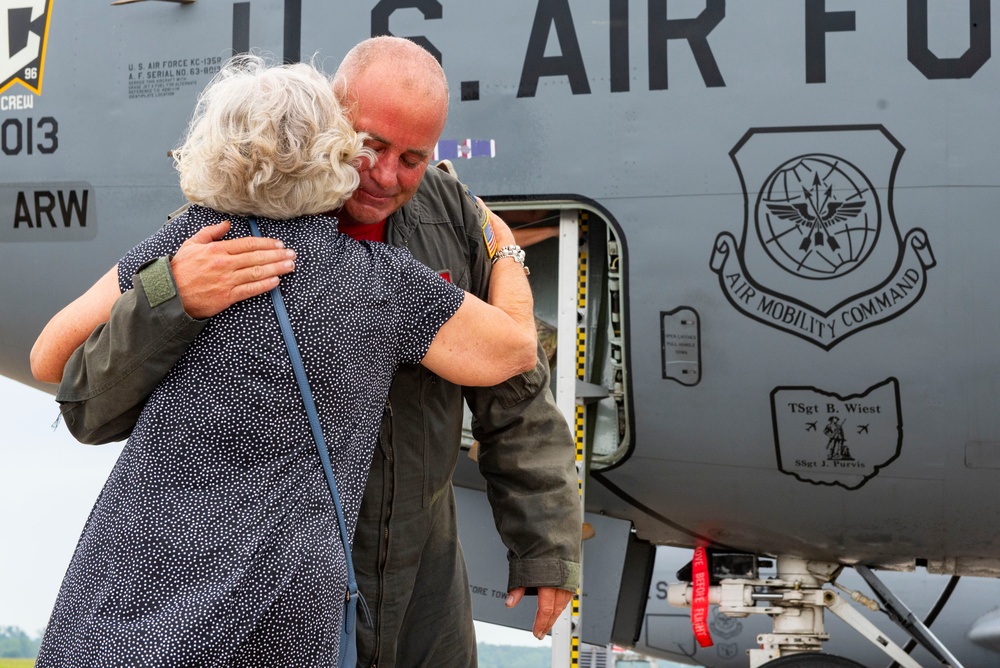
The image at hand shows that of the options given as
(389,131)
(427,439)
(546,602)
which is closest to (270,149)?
(389,131)

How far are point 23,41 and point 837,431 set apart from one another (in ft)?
11.5

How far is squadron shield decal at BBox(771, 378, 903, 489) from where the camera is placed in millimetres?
3945

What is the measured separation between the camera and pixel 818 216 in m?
3.88

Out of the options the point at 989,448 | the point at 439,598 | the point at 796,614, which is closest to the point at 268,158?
the point at 439,598

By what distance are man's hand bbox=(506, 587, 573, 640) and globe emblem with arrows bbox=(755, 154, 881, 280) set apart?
5.81 ft

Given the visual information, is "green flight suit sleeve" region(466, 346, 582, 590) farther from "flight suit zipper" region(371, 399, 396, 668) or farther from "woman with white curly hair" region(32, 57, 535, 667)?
"woman with white curly hair" region(32, 57, 535, 667)

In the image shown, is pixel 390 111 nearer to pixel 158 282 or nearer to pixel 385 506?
pixel 158 282

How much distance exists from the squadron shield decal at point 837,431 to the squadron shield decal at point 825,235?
0.22 metres

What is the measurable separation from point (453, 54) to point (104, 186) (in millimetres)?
1466

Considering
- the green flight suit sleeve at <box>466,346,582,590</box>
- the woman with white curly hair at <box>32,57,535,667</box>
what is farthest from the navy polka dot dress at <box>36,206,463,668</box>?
the green flight suit sleeve at <box>466,346,582,590</box>

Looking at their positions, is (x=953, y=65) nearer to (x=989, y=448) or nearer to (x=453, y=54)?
(x=989, y=448)

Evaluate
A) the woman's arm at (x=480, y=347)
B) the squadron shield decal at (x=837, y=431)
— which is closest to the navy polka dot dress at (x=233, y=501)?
the woman's arm at (x=480, y=347)

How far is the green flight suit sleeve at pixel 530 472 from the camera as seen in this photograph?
102 inches

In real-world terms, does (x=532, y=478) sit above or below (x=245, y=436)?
below
